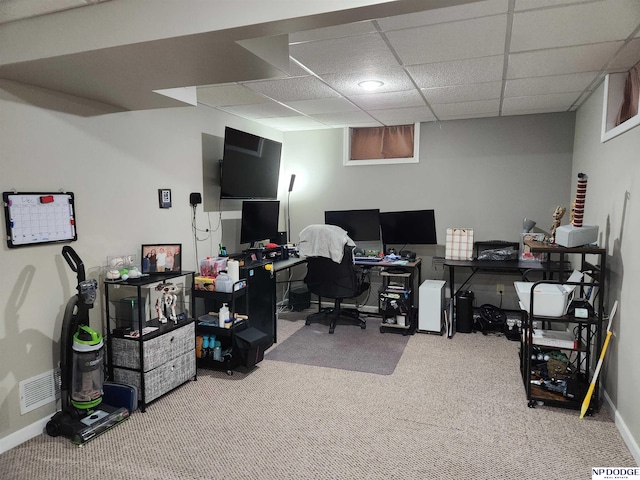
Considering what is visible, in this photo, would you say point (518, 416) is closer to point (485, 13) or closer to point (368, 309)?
point (485, 13)

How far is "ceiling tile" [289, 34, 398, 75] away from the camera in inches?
102

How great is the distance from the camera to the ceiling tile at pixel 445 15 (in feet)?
6.88

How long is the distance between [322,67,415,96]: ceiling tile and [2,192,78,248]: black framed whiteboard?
2.05m

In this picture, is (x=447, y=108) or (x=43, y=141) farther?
(x=447, y=108)

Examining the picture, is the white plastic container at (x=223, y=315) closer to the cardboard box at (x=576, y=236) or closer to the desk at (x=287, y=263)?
the desk at (x=287, y=263)

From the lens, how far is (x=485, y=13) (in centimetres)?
219

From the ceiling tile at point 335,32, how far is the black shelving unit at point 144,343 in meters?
1.87

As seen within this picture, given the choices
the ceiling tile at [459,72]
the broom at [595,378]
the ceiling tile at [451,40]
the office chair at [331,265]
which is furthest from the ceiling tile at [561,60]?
the office chair at [331,265]

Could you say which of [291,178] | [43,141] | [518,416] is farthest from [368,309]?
[43,141]

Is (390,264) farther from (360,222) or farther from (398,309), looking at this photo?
(360,222)

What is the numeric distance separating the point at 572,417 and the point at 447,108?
2.99 meters

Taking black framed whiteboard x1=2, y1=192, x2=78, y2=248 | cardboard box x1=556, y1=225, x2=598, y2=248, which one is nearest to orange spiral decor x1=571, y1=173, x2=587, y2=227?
cardboard box x1=556, y1=225, x2=598, y2=248

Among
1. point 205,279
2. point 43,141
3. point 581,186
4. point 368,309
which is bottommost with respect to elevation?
point 368,309

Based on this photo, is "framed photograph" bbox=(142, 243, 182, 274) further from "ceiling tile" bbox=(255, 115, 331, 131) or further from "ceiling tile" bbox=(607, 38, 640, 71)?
"ceiling tile" bbox=(607, 38, 640, 71)
